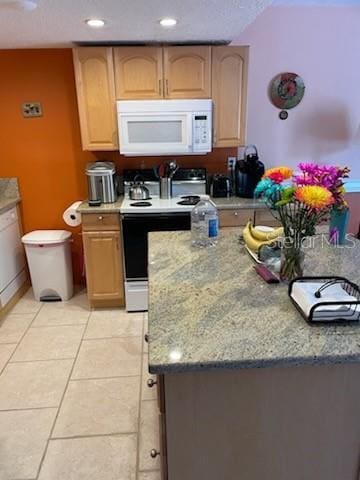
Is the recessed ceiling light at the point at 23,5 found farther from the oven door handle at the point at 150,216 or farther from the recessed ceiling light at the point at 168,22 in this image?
the oven door handle at the point at 150,216

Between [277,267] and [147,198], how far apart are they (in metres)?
1.85

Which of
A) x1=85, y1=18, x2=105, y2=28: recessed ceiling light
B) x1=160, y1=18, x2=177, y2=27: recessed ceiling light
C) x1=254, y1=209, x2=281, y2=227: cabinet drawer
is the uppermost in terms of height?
x1=160, y1=18, x2=177, y2=27: recessed ceiling light

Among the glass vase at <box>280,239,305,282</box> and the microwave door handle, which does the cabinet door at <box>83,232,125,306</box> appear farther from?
the glass vase at <box>280,239,305,282</box>

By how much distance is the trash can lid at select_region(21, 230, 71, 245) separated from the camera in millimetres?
3244

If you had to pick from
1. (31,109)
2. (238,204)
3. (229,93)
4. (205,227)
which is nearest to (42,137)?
(31,109)

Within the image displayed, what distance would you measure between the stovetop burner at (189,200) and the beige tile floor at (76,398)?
40.9 inches

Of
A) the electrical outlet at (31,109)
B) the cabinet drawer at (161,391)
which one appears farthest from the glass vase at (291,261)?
the electrical outlet at (31,109)

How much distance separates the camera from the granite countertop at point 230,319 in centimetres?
110

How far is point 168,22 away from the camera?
241 cm

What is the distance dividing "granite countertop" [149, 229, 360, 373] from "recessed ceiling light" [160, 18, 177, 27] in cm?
153

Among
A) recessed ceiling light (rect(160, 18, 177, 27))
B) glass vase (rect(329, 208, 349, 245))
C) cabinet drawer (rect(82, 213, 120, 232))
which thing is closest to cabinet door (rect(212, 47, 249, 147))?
recessed ceiling light (rect(160, 18, 177, 27))

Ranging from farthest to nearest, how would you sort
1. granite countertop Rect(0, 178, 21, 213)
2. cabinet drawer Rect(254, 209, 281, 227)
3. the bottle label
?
1. granite countertop Rect(0, 178, 21, 213)
2. cabinet drawer Rect(254, 209, 281, 227)
3. the bottle label

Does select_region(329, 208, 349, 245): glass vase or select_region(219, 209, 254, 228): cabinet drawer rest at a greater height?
select_region(329, 208, 349, 245): glass vase

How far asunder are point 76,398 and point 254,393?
1424 mm
